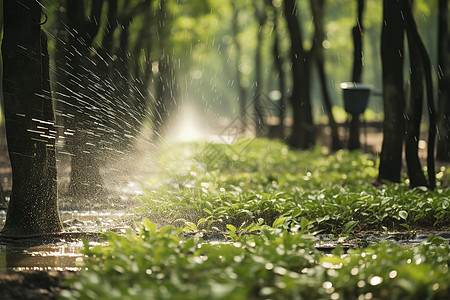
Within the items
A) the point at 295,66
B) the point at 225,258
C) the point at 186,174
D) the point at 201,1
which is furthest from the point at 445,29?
the point at 225,258

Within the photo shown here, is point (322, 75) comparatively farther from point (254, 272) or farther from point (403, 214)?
point (254, 272)

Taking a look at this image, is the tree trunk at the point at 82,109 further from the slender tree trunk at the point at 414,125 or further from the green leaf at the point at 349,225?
the slender tree trunk at the point at 414,125

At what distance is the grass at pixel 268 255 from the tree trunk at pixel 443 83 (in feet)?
22.2

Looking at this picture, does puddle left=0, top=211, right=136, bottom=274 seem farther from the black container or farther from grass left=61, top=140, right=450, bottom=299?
the black container

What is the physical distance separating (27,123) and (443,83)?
11176mm

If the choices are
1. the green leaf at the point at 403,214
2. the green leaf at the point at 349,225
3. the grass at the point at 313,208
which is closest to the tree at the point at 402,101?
the grass at the point at 313,208

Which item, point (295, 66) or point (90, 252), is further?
point (295, 66)

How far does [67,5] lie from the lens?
39.6 feet

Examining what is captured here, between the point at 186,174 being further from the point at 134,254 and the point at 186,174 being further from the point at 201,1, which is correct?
the point at 201,1

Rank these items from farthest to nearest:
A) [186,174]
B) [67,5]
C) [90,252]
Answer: [67,5] → [186,174] → [90,252]

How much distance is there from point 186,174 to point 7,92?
465 cm

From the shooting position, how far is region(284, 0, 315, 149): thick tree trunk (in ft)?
65.6

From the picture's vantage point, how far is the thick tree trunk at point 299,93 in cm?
2000

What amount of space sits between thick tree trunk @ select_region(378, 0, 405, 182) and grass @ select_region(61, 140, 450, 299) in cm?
177
